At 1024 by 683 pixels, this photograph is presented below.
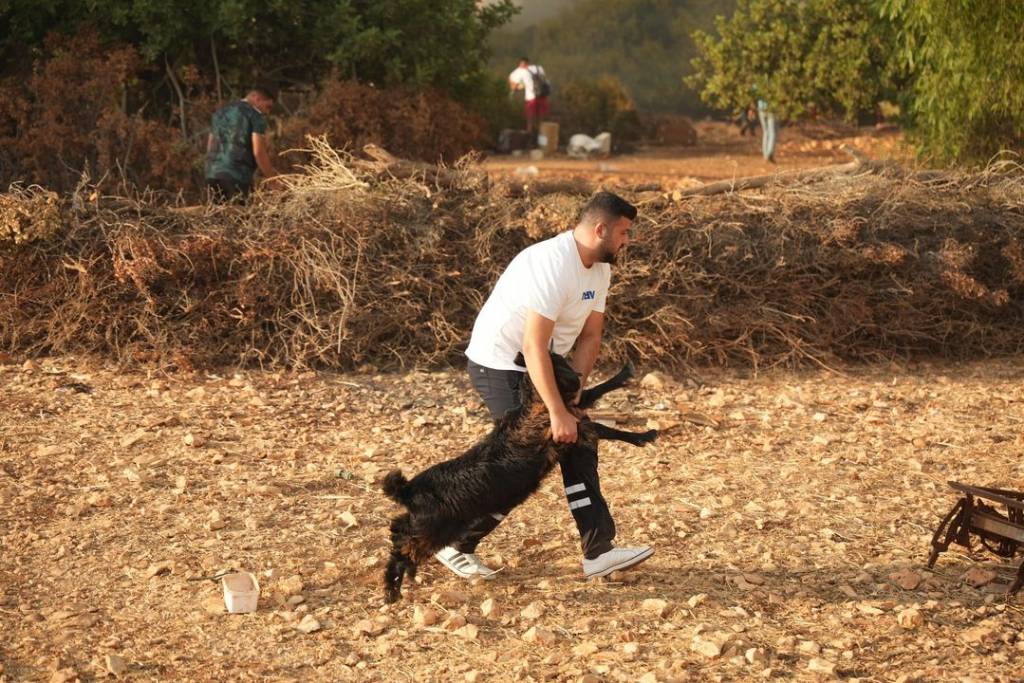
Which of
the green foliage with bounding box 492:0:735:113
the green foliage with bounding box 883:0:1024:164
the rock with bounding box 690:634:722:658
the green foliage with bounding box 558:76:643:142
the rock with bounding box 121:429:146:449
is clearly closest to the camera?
the rock with bounding box 690:634:722:658

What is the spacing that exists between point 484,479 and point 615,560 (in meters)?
0.66

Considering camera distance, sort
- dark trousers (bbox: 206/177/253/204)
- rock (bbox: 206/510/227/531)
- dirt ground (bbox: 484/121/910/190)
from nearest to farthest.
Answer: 1. rock (bbox: 206/510/227/531)
2. dark trousers (bbox: 206/177/253/204)
3. dirt ground (bbox: 484/121/910/190)

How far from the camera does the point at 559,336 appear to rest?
457 cm

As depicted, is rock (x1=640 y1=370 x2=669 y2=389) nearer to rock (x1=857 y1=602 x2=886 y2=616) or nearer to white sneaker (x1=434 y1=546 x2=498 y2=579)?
white sneaker (x1=434 y1=546 x2=498 y2=579)

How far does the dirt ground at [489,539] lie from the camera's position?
4.12m

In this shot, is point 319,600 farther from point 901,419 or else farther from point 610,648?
point 901,419

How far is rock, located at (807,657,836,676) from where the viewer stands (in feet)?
13.0

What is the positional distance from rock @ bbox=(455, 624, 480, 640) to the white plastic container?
0.81 m

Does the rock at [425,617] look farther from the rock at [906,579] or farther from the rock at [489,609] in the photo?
the rock at [906,579]

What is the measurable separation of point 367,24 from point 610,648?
29.2 feet

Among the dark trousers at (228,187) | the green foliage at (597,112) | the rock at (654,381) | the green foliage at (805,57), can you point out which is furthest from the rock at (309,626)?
the green foliage at (597,112)

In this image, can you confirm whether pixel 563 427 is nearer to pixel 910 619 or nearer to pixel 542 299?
pixel 542 299

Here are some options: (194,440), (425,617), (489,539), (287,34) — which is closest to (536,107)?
(287,34)

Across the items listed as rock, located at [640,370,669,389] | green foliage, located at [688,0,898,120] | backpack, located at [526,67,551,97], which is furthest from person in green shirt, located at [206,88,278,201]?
backpack, located at [526,67,551,97]
